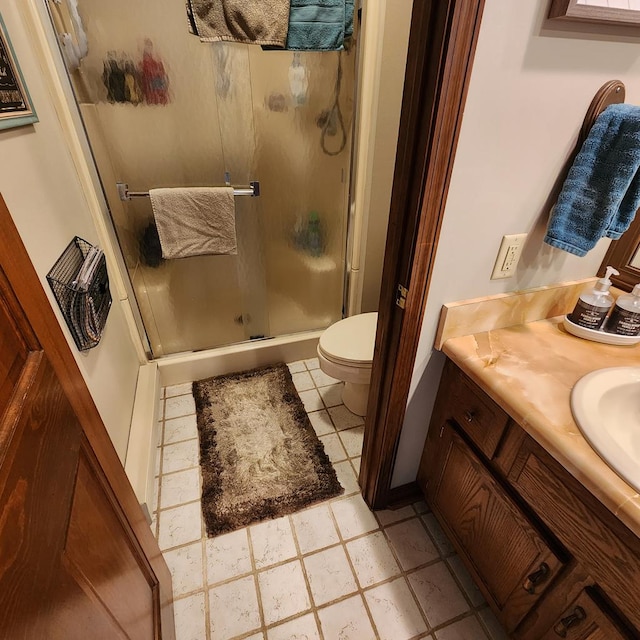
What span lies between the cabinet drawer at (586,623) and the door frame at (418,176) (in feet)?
1.90

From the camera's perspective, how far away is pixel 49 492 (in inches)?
19.9

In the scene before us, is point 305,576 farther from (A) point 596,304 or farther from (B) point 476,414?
(A) point 596,304

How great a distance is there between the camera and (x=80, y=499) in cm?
63

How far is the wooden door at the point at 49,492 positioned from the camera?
1.38 ft

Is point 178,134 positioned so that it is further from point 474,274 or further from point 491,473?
point 491,473

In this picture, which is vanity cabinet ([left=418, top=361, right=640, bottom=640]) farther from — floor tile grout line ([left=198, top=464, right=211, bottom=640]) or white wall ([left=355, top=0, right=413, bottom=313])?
white wall ([left=355, top=0, right=413, bottom=313])

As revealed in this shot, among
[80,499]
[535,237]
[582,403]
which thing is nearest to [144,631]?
[80,499]

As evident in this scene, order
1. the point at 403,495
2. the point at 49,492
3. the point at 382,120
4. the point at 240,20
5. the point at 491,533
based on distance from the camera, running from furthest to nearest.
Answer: the point at 382,120
the point at 403,495
the point at 240,20
the point at 491,533
the point at 49,492

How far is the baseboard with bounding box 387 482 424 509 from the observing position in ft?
4.69

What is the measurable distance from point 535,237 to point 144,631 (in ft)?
4.55

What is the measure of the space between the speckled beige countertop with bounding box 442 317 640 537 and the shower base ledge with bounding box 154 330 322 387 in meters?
1.28

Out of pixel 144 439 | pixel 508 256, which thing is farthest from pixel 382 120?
pixel 144 439

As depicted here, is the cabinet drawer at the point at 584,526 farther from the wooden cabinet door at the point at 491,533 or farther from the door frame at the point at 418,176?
the door frame at the point at 418,176

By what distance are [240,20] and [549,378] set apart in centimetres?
158
